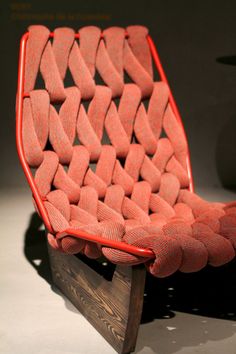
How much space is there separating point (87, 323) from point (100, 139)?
623mm

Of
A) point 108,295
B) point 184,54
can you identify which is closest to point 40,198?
point 108,295

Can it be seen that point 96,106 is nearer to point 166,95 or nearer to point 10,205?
point 166,95

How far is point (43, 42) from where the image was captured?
2.14 m

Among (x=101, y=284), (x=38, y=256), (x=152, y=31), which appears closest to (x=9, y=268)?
(x=38, y=256)

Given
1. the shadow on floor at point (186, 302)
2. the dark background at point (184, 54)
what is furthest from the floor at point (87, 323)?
the dark background at point (184, 54)

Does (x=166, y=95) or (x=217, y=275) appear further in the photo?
(x=166, y=95)

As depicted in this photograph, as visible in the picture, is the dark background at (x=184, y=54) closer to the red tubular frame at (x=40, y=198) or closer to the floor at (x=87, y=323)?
the red tubular frame at (x=40, y=198)

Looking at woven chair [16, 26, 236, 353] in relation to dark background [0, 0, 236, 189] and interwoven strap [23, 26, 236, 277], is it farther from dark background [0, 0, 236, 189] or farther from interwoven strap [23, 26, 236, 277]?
dark background [0, 0, 236, 189]

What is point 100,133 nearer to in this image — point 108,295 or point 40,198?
point 40,198

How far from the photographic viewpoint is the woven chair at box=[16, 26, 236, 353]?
1629 millimetres

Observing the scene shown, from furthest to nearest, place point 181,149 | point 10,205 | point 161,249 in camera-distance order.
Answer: point 10,205 < point 181,149 < point 161,249

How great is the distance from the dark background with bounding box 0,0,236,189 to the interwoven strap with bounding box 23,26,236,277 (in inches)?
27.3

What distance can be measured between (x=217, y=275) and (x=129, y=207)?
0.32 m

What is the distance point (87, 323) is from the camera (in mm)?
1801
